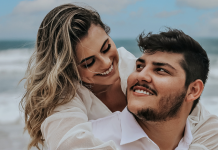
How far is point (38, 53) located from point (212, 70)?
10955 millimetres

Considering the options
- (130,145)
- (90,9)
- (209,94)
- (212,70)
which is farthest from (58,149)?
(212,70)

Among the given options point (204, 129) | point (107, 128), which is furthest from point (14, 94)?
point (204, 129)

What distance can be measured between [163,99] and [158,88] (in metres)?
0.11

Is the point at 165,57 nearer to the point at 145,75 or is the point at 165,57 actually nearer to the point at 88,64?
the point at 145,75

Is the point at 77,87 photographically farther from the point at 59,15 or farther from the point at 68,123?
the point at 59,15

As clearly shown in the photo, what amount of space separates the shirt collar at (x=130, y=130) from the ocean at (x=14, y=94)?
1.23 metres

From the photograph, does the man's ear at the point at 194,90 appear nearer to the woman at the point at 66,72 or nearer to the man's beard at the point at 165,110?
the man's beard at the point at 165,110

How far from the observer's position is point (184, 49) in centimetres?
242

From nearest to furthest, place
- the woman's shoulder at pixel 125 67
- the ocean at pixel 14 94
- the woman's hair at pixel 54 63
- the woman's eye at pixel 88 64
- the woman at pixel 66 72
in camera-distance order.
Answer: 1. the woman at pixel 66 72
2. the woman's hair at pixel 54 63
3. the woman's eye at pixel 88 64
4. the woman's shoulder at pixel 125 67
5. the ocean at pixel 14 94

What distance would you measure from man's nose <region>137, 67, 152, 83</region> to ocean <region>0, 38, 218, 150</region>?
139 cm

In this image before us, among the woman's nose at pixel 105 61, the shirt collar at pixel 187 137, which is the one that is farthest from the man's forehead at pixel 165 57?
the shirt collar at pixel 187 137

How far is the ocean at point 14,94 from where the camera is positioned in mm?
4516

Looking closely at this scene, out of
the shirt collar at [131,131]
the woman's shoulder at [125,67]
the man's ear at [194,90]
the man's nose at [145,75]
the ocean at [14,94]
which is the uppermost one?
the man's nose at [145,75]

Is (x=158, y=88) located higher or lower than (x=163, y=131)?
higher
